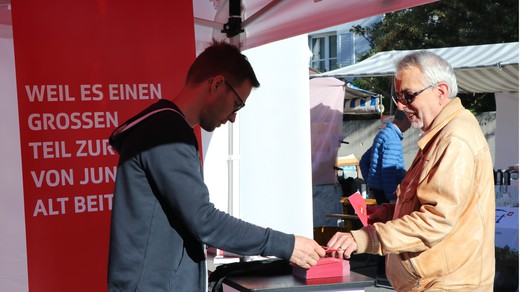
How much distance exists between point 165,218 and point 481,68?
30.6 feet

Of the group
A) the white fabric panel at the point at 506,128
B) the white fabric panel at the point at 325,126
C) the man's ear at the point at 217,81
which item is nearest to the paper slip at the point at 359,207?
the man's ear at the point at 217,81

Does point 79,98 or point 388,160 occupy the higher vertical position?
point 79,98

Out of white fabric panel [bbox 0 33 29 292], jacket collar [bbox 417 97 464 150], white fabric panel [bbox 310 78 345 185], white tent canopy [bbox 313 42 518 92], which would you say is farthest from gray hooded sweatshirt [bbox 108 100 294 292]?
white fabric panel [bbox 310 78 345 185]

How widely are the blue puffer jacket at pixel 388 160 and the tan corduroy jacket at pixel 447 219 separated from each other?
5.14 m

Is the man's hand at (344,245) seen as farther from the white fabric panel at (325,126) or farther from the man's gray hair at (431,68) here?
the white fabric panel at (325,126)

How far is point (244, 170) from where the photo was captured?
5594 mm

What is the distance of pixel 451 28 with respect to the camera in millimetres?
24531

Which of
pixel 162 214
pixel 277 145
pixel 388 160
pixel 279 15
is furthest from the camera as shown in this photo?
pixel 388 160

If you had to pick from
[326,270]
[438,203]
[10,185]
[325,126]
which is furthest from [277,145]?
[325,126]

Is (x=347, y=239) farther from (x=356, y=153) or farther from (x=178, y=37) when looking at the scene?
(x=356, y=153)

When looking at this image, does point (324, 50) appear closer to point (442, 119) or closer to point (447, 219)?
point (442, 119)

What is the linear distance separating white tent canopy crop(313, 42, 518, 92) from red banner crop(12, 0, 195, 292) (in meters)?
7.04

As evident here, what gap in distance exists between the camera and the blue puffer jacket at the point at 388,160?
7.80 m

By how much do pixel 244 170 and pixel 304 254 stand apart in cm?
317
